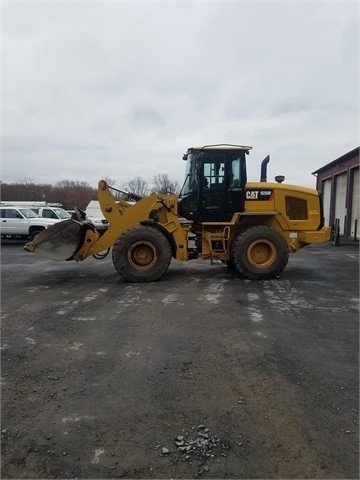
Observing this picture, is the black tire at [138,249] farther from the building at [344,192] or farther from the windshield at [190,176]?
the building at [344,192]

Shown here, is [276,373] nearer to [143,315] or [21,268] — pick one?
[143,315]

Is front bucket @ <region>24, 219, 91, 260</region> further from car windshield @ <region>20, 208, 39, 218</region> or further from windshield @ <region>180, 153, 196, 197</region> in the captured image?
car windshield @ <region>20, 208, 39, 218</region>

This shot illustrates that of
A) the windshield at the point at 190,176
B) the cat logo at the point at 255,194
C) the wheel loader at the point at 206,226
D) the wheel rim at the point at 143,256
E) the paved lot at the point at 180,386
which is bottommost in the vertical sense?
the paved lot at the point at 180,386

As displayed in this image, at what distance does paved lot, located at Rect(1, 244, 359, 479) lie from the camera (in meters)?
2.76

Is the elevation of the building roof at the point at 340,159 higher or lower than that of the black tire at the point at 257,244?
higher

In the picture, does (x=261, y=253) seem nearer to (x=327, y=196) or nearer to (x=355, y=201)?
(x=355, y=201)

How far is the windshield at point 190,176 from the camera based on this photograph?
9.30 meters

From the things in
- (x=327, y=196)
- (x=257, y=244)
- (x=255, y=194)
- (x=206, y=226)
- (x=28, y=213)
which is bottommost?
(x=257, y=244)

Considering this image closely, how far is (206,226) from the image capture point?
364 inches

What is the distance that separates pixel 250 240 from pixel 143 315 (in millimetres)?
3696

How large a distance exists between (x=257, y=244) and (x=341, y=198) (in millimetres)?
16468

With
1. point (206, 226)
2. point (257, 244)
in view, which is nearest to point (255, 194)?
point (257, 244)

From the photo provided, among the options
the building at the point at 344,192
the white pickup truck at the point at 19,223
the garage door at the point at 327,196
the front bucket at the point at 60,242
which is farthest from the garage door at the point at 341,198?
the front bucket at the point at 60,242

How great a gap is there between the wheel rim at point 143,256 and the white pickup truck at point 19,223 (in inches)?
442
